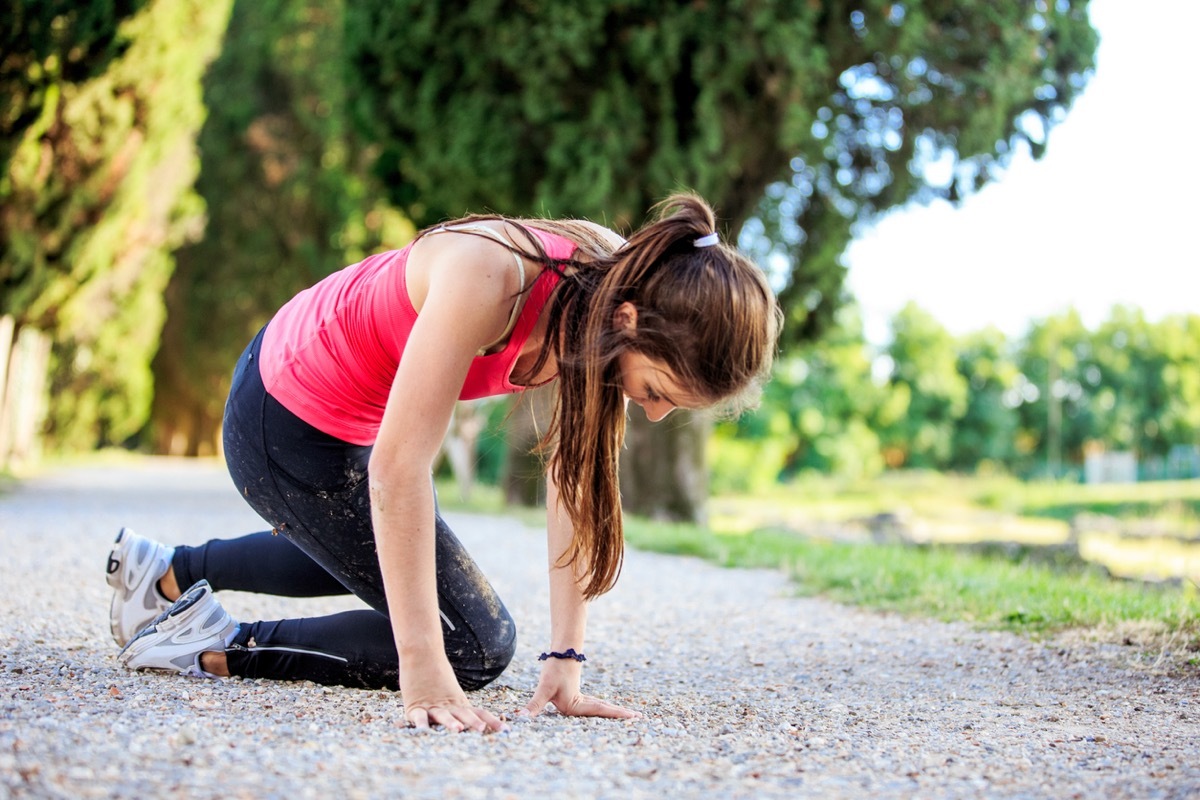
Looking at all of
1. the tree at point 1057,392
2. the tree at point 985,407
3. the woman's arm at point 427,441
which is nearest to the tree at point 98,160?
the woman's arm at point 427,441

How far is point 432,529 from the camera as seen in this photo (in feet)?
7.17

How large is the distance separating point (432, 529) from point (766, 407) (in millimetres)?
30594

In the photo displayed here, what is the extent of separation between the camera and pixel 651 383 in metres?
2.20

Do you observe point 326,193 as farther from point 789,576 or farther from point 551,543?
point 551,543

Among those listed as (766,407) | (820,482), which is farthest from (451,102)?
(820,482)

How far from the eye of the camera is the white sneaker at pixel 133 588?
118 inches

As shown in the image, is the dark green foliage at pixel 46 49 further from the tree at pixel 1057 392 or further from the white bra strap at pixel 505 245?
the tree at pixel 1057 392

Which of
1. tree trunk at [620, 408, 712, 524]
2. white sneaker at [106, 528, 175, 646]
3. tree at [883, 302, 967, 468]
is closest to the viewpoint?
white sneaker at [106, 528, 175, 646]

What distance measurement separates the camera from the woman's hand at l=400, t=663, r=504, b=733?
7.20 ft

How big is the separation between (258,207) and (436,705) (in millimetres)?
19889

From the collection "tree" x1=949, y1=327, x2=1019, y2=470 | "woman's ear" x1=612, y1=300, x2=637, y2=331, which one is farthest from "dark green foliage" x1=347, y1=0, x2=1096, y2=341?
"tree" x1=949, y1=327, x2=1019, y2=470

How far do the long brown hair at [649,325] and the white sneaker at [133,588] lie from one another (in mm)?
1345

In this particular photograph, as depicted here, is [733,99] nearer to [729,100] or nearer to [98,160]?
[729,100]

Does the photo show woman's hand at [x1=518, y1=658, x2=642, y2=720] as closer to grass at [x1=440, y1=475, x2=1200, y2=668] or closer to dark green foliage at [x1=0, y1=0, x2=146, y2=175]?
grass at [x1=440, y1=475, x2=1200, y2=668]
